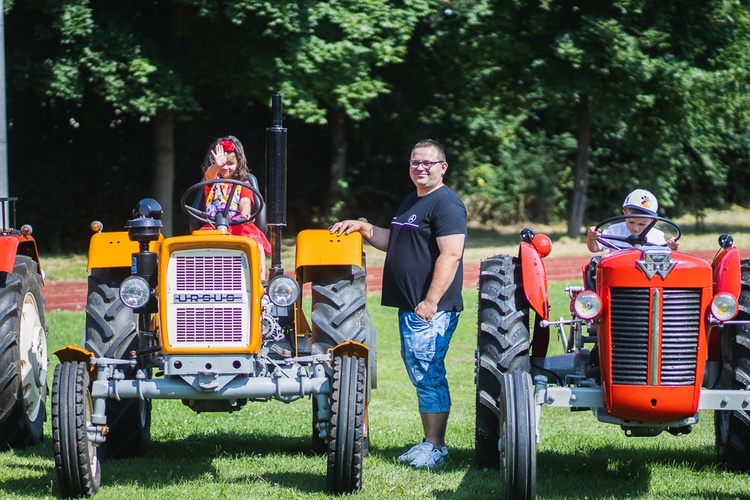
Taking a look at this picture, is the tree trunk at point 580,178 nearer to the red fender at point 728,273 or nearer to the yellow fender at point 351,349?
the red fender at point 728,273

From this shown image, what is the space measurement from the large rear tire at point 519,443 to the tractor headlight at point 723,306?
933 mm

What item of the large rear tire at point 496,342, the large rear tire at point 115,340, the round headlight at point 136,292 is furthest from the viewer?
the large rear tire at point 115,340

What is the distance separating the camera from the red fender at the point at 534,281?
616 cm

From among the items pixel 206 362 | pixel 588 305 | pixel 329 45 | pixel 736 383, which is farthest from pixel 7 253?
pixel 329 45

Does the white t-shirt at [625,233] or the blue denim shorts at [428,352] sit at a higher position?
the white t-shirt at [625,233]

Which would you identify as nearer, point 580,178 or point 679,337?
point 679,337

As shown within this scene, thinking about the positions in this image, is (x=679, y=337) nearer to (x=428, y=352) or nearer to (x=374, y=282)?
(x=428, y=352)

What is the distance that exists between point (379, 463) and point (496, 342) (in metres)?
1.06

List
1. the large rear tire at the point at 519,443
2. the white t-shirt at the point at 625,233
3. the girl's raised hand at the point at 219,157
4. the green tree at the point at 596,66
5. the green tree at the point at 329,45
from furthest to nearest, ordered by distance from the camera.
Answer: the green tree at the point at 596,66 < the green tree at the point at 329,45 < the girl's raised hand at the point at 219,157 < the white t-shirt at the point at 625,233 < the large rear tire at the point at 519,443

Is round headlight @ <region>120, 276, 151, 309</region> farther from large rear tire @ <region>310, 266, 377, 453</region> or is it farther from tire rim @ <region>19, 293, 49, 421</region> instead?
tire rim @ <region>19, 293, 49, 421</region>

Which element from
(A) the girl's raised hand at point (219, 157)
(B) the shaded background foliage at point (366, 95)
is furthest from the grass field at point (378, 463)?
(B) the shaded background foliage at point (366, 95)

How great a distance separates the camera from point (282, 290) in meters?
5.75

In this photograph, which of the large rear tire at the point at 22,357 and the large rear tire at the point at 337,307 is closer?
the large rear tire at the point at 337,307

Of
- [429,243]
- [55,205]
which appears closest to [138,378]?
[429,243]
